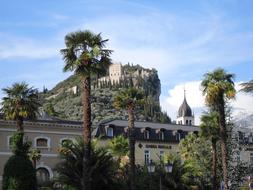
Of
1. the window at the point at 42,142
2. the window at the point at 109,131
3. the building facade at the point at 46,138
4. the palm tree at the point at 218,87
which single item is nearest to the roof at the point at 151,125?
the window at the point at 109,131

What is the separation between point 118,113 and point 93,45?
135m

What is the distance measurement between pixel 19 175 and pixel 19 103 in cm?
1938

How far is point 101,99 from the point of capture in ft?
638

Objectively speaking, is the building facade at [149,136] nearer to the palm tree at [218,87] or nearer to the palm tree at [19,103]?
the palm tree at [19,103]

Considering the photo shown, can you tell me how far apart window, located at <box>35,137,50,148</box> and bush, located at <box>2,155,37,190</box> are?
34.0 m

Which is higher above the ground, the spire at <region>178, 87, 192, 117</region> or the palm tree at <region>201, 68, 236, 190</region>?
the spire at <region>178, 87, 192, 117</region>

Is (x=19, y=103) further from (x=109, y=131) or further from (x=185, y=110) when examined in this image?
(x=185, y=110)

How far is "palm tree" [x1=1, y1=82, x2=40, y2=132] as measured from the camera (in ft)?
169

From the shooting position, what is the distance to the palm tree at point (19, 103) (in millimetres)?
51609

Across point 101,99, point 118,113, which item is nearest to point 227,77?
point 118,113

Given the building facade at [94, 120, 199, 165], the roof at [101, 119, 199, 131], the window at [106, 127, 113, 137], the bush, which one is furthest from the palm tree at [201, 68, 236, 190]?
the roof at [101, 119, 199, 131]

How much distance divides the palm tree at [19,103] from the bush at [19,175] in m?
17.7

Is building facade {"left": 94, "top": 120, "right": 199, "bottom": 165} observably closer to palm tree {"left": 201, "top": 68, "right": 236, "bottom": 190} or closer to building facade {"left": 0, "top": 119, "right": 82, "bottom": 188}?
building facade {"left": 0, "top": 119, "right": 82, "bottom": 188}

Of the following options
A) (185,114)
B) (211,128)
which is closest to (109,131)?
(211,128)
